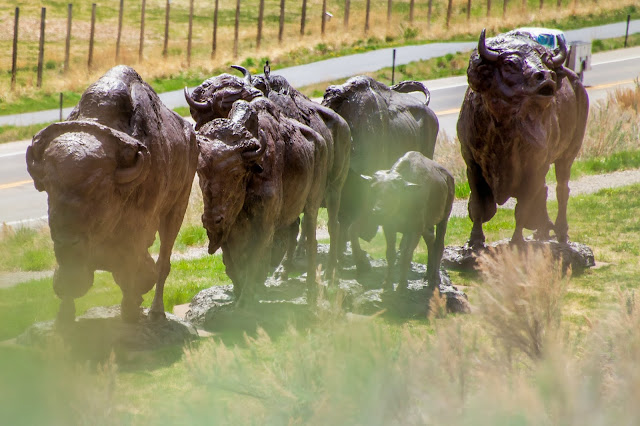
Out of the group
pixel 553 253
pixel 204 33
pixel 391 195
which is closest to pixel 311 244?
pixel 391 195

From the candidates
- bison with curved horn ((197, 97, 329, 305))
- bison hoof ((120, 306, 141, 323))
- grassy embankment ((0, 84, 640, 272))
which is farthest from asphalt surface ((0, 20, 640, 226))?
bison hoof ((120, 306, 141, 323))

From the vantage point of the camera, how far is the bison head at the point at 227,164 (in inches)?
300

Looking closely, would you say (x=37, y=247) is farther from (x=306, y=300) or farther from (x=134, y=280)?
(x=134, y=280)

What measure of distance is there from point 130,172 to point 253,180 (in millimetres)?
1801

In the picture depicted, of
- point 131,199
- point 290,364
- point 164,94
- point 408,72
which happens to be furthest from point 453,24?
point 290,364

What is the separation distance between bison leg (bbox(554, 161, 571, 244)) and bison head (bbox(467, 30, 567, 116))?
212 centimetres

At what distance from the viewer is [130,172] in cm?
636

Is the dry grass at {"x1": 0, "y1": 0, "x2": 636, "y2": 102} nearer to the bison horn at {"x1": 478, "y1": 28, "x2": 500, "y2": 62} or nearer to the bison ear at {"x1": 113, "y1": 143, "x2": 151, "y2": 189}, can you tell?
the bison horn at {"x1": 478, "y1": 28, "x2": 500, "y2": 62}

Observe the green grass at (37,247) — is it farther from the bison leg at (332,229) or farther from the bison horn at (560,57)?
the bison horn at (560,57)

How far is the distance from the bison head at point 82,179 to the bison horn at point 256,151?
125cm

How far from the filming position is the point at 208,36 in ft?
134

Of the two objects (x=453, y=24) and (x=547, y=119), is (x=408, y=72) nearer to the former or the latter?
(x=453, y=24)

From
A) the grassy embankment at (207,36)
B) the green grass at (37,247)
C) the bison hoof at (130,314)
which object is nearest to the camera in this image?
the bison hoof at (130,314)

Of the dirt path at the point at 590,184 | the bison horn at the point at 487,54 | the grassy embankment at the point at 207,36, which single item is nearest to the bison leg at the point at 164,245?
the bison horn at the point at 487,54
